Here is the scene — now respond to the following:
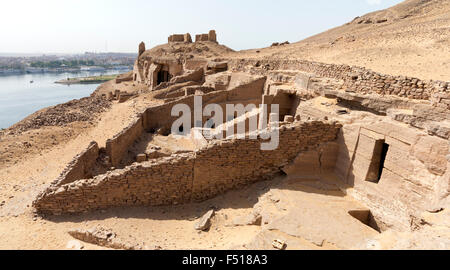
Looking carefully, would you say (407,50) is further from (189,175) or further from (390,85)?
(189,175)

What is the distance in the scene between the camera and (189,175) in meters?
7.70

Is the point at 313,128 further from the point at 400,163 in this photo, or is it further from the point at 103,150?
the point at 103,150

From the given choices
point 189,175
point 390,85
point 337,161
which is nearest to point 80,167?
point 189,175

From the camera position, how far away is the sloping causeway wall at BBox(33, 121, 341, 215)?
278 inches

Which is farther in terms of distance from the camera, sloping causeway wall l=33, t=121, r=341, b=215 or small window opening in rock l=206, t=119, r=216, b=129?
small window opening in rock l=206, t=119, r=216, b=129

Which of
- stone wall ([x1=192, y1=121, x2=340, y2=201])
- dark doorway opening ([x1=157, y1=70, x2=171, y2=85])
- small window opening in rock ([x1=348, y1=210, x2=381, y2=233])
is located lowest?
small window opening in rock ([x1=348, y1=210, x2=381, y2=233])

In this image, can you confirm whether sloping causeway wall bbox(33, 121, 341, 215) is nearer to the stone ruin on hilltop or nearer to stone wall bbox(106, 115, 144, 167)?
the stone ruin on hilltop

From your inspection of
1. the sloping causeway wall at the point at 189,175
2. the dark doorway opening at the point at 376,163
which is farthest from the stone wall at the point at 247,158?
the dark doorway opening at the point at 376,163

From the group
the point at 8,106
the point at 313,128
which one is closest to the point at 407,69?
the point at 313,128

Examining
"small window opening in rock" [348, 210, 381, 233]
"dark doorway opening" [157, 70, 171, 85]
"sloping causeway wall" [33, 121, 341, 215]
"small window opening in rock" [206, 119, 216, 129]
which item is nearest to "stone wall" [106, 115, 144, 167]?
"sloping causeway wall" [33, 121, 341, 215]

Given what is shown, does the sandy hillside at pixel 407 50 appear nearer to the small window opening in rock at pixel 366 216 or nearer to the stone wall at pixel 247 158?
the stone wall at pixel 247 158

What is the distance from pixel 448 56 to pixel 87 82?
7362cm

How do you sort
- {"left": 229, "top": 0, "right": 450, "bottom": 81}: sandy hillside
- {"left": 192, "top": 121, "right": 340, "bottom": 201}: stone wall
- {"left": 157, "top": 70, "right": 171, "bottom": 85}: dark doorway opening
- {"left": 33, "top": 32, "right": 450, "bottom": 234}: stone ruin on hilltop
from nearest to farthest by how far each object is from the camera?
1. {"left": 33, "top": 32, "right": 450, "bottom": 234}: stone ruin on hilltop
2. {"left": 192, "top": 121, "right": 340, "bottom": 201}: stone wall
3. {"left": 229, "top": 0, "right": 450, "bottom": 81}: sandy hillside
4. {"left": 157, "top": 70, "right": 171, "bottom": 85}: dark doorway opening

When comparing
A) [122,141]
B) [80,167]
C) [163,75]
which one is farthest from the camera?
[163,75]
